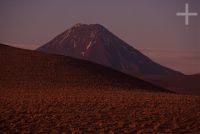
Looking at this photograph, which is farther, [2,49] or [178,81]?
[178,81]

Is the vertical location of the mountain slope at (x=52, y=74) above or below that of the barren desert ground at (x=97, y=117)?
above

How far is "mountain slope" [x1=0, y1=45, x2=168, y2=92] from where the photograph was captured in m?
50.5

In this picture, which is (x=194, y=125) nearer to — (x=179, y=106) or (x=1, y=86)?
(x=179, y=106)

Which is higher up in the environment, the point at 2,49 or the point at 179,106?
the point at 2,49

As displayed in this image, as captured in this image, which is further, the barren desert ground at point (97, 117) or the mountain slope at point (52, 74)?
the mountain slope at point (52, 74)

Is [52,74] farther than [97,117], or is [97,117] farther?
[52,74]

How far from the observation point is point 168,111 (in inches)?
1027

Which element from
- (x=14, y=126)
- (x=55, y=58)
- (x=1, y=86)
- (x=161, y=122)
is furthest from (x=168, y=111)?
(x=55, y=58)

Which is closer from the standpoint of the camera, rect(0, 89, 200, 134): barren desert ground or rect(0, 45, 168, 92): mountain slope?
rect(0, 89, 200, 134): barren desert ground

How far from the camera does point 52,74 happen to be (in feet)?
186

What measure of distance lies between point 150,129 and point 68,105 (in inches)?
383

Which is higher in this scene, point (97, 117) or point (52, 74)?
point (52, 74)

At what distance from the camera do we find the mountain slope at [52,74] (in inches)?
1987

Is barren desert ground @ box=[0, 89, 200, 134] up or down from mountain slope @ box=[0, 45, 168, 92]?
down
